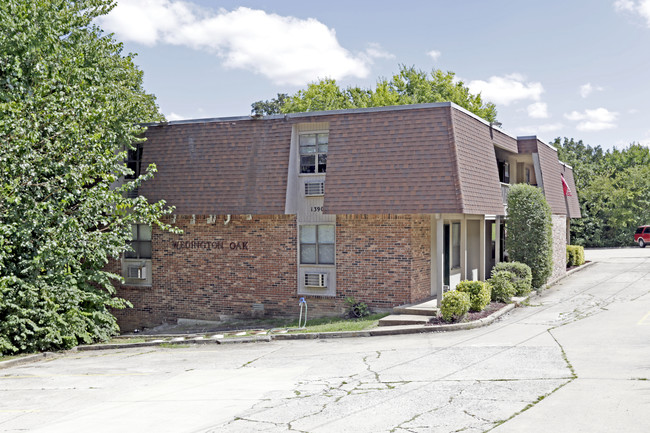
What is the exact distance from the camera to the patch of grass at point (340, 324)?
1781 centimetres

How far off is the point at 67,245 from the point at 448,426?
12.5 meters

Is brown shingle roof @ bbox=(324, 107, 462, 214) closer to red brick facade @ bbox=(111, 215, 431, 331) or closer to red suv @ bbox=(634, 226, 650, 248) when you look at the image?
red brick facade @ bbox=(111, 215, 431, 331)

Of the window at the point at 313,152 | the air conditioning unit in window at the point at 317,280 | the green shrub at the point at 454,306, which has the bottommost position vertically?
the green shrub at the point at 454,306

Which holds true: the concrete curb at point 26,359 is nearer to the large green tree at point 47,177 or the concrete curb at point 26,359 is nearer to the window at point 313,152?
the large green tree at point 47,177

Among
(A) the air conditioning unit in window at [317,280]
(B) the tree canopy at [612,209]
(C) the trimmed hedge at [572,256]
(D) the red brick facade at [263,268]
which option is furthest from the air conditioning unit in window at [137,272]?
(B) the tree canopy at [612,209]

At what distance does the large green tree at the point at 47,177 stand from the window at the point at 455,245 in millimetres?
10317

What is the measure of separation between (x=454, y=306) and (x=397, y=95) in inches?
1593

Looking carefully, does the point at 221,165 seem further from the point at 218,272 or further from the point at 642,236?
the point at 642,236

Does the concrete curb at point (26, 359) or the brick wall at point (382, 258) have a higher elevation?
the brick wall at point (382, 258)

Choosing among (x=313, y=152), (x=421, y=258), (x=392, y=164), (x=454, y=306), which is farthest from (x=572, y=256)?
(x=454, y=306)

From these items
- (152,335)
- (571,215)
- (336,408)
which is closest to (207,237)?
(152,335)

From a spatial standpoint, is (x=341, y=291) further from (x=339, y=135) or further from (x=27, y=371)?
(x=27, y=371)

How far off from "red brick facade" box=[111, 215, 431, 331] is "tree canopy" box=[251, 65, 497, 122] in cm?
3326

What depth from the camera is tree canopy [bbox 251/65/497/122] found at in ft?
180
